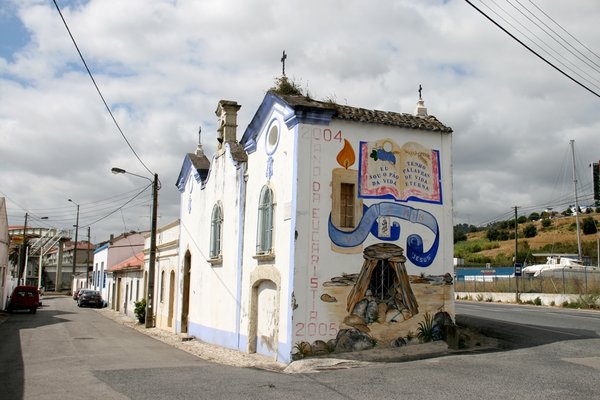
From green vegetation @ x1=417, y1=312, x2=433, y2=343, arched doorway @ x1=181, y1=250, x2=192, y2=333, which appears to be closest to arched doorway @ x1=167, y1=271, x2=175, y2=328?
arched doorway @ x1=181, y1=250, x2=192, y2=333

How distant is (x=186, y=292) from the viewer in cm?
2486

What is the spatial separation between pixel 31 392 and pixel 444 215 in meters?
10.6

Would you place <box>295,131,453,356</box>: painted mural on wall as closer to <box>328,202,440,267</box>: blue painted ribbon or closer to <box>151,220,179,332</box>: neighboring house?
<box>328,202,440,267</box>: blue painted ribbon

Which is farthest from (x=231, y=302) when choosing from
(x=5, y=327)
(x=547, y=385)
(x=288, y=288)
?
(x=5, y=327)

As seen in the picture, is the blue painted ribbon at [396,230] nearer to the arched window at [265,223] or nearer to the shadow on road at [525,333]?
the arched window at [265,223]

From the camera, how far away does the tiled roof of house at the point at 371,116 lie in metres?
14.9

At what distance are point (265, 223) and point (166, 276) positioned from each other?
1362cm

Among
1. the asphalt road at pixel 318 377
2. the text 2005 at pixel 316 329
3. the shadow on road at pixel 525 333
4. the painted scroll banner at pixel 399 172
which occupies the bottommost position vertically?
the asphalt road at pixel 318 377

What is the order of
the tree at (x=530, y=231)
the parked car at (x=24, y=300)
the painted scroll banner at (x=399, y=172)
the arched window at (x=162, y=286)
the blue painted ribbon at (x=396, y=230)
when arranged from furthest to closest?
the tree at (x=530, y=231) → the parked car at (x=24, y=300) → the arched window at (x=162, y=286) → the painted scroll banner at (x=399, y=172) → the blue painted ribbon at (x=396, y=230)

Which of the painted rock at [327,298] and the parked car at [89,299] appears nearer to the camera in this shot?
the painted rock at [327,298]

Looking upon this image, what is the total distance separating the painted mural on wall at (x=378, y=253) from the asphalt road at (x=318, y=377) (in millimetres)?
1874

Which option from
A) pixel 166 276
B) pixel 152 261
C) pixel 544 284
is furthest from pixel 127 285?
pixel 544 284

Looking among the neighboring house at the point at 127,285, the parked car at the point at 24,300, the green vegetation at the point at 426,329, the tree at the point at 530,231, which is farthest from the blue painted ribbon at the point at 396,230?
the tree at the point at 530,231

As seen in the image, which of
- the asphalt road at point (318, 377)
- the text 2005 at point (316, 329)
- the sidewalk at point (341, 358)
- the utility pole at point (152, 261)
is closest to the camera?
the asphalt road at point (318, 377)
